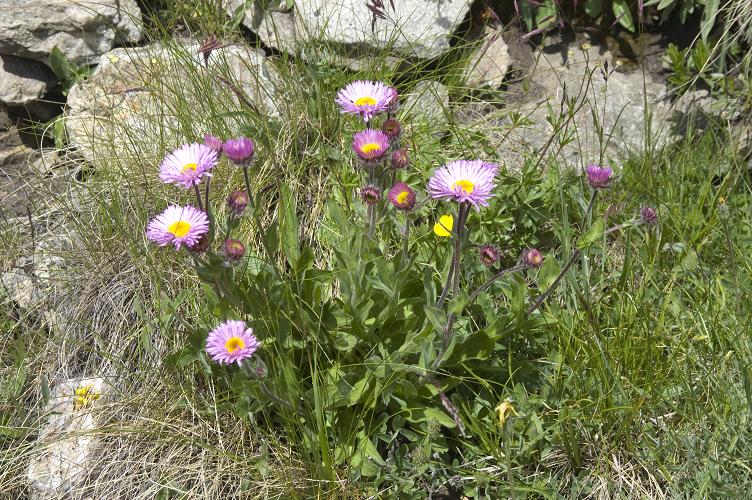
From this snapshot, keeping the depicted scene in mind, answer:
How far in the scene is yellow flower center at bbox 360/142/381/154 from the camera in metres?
1.94

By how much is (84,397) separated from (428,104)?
1.66 m

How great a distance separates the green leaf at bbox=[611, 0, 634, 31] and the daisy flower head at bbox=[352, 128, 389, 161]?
1968 mm

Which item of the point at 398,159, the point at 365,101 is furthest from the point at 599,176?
the point at 365,101

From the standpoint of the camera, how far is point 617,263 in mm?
2727

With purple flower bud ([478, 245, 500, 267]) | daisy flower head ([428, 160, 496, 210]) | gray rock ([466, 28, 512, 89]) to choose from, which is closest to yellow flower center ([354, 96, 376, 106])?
daisy flower head ([428, 160, 496, 210])

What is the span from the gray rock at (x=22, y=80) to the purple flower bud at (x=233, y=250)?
2.11 m

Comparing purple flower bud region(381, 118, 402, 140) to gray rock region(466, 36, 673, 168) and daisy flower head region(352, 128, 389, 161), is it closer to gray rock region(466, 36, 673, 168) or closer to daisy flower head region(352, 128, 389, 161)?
daisy flower head region(352, 128, 389, 161)

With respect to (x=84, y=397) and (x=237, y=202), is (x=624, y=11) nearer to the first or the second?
(x=237, y=202)

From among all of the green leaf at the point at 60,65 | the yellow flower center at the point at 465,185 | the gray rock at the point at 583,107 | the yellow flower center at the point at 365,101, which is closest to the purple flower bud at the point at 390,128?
the yellow flower center at the point at 365,101

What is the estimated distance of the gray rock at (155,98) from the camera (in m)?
2.90

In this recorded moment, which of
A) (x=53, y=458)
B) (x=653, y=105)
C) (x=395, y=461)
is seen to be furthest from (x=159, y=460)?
(x=653, y=105)

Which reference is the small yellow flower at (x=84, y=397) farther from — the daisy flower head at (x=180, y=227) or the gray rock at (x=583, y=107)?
the gray rock at (x=583, y=107)

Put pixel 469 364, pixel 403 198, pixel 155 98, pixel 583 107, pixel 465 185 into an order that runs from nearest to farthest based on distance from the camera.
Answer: pixel 465 185, pixel 403 198, pixel 469 364, pixel 155 98, pixel 583 107

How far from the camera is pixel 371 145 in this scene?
196 cm
